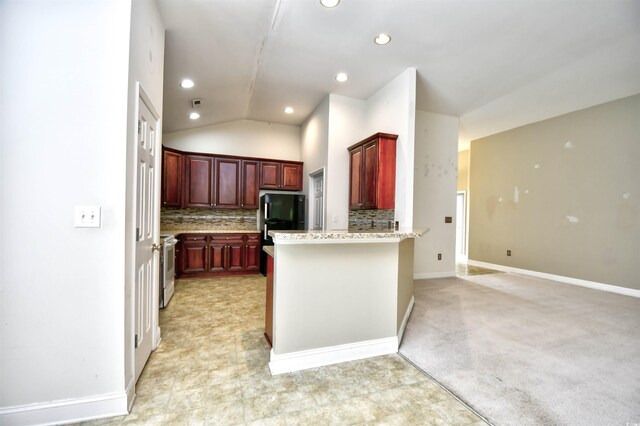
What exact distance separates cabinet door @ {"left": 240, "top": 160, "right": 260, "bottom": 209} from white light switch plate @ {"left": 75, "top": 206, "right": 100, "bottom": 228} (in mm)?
4073

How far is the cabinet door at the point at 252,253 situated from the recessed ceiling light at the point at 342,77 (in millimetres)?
3042

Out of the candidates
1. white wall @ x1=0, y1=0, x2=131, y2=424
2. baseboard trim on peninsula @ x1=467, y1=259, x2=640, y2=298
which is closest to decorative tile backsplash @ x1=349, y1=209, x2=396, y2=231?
white wall @ x1=0, y1=0, x2=131, y2=424

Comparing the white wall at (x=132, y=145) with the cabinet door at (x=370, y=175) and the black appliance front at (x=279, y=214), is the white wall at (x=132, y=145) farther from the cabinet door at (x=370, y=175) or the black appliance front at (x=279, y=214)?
the black appliance front at (x=279, y=214)

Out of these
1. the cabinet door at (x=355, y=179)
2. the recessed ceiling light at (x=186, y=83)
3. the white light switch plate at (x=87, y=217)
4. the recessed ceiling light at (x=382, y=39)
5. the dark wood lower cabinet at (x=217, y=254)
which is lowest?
the dark wood lower cabinet at (x=217, y=254)

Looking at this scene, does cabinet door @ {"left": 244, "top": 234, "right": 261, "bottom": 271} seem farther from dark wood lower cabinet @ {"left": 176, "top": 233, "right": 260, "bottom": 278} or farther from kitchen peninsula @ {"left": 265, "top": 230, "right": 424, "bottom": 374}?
kitchen peninsula @ {"left": 265, "top": 230, "right": 424, "bottom": 374}

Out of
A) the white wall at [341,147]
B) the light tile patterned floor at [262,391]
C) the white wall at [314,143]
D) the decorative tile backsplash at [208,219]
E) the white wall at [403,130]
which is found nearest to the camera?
the light tile patterned floor at [262,391]

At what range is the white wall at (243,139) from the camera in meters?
5.60

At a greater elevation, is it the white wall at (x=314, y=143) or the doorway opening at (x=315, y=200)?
the white wall at (x=314, y=143)

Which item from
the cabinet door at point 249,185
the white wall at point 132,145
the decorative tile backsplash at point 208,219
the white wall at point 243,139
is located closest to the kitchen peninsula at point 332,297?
the white wall at point 132,145

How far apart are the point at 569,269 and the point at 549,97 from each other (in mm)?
2900

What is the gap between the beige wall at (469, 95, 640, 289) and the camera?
434 cm

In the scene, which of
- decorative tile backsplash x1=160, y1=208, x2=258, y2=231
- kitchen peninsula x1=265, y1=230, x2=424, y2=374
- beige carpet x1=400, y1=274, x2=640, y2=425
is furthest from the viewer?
decorative tile backsplash x1=160, y1=208, x2=258, y2=231

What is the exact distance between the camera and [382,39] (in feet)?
10.0

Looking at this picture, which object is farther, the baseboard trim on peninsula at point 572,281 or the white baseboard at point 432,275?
the white baseboard at point 432,275
